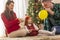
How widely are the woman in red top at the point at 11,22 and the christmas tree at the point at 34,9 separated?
17 cm

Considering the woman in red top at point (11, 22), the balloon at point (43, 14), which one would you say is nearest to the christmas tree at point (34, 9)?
the balloon at point (43, 14)

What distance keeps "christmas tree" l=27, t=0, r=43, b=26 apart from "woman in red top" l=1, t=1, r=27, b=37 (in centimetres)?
17

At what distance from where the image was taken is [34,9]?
1615 millimetres

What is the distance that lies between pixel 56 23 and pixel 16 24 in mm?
429

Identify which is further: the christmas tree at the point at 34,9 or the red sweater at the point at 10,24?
the christmas tree at the point at 34,9

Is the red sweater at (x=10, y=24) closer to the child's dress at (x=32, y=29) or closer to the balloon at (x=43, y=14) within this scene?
the child's dress at (x=32, y=29)

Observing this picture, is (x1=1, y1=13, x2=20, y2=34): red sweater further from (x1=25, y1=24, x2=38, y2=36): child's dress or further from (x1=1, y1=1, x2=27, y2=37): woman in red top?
(x1=25, y1=24, x2=38, y2=36): child's dress

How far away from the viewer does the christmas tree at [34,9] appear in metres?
1.59

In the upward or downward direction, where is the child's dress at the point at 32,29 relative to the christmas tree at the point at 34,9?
downward

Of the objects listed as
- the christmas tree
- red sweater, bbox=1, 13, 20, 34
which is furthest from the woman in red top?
the christmas tree

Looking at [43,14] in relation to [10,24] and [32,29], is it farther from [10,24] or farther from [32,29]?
[10,24]

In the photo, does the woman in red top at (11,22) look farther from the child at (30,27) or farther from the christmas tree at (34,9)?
the christmas tree at (34,9)

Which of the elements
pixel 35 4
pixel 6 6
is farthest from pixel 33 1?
pixel 6 6

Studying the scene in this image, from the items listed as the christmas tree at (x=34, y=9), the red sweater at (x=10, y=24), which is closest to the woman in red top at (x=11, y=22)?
the red sweater at (x=10, y=24)
